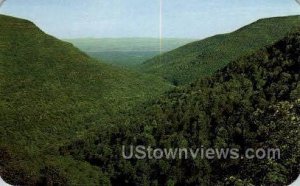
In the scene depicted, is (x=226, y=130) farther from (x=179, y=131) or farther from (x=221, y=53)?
(x=221, y=53)

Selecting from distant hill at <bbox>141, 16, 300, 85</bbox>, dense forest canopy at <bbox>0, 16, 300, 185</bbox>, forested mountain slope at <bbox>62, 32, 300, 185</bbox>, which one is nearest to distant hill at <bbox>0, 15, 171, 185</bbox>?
dense forest canopy at <bbox>0, 16, 300, 185</bbox>

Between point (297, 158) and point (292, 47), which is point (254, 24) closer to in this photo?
→ point (292, 47)

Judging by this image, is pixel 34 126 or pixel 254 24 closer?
pixel 34 126

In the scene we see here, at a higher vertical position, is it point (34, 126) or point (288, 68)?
point (288, 68)

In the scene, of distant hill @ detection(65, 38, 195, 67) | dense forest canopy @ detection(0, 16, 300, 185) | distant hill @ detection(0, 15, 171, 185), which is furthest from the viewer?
distant hill @ detection(65, 38, 195, 67)

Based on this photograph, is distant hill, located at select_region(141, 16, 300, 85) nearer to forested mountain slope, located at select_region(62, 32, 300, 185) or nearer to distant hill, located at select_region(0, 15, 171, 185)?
distant hill, located at select_region(0, 15, 171, 185)

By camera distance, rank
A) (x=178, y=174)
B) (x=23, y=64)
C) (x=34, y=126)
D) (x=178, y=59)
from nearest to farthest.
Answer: (x=178, y=174), (x=34, y=126), (x=23, y=64), (x=178, y=59)

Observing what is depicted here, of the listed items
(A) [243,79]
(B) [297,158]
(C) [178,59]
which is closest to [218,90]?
(A) [243,79]
